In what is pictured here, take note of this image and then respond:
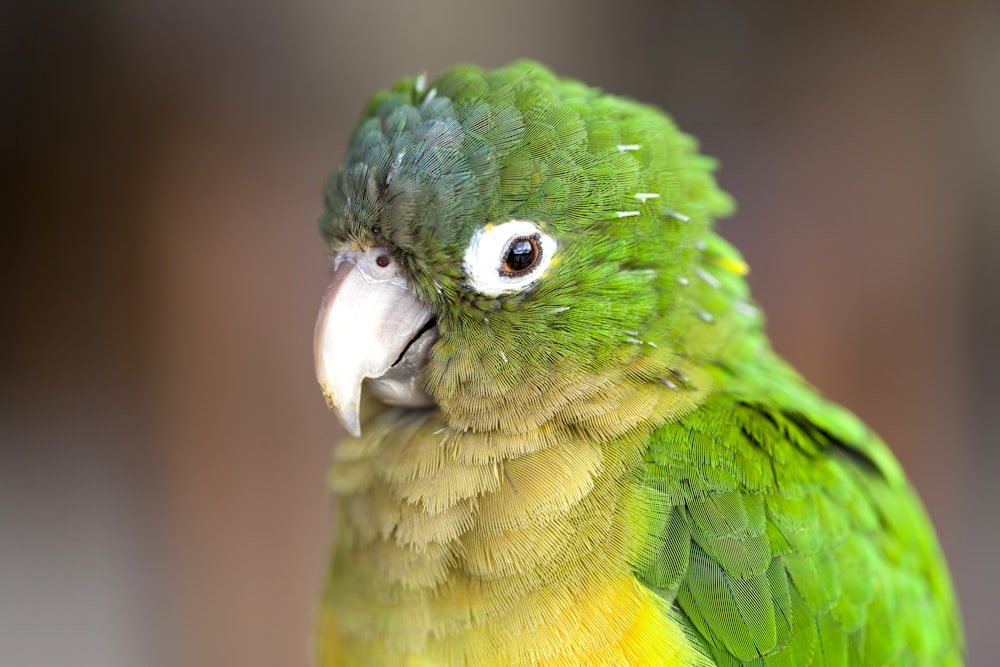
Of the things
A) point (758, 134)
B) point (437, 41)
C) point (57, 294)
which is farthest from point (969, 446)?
point (57, 294)

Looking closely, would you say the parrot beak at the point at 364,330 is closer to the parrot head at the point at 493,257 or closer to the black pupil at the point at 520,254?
the parrot head at the point at 493,257

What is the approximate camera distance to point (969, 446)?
3.46 m

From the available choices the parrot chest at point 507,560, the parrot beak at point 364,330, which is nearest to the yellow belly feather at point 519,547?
the parrot chest at point 507,560

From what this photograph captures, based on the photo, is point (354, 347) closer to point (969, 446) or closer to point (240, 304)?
point (240, 304)

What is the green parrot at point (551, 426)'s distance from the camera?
114cm

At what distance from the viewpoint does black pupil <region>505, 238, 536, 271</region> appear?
3.82 ft

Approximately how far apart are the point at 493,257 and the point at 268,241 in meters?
2.17

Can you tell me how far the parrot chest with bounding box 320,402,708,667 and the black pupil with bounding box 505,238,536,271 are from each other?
26 centimetres

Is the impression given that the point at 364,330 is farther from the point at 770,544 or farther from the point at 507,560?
the point at 770,544

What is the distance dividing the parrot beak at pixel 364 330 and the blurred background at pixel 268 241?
2048 millimetres

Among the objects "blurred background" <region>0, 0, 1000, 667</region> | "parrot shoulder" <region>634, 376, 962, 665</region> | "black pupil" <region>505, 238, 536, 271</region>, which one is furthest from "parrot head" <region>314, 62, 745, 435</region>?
"blurred background" <region>0, 0, 1000, 667</region>

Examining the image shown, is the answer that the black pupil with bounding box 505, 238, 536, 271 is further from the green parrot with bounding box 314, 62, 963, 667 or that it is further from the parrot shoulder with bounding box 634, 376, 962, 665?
the parrot shoulder with bounding box 634, 376, 962, 665

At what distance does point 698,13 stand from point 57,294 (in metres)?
2.79

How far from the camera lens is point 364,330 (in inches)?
46.6
